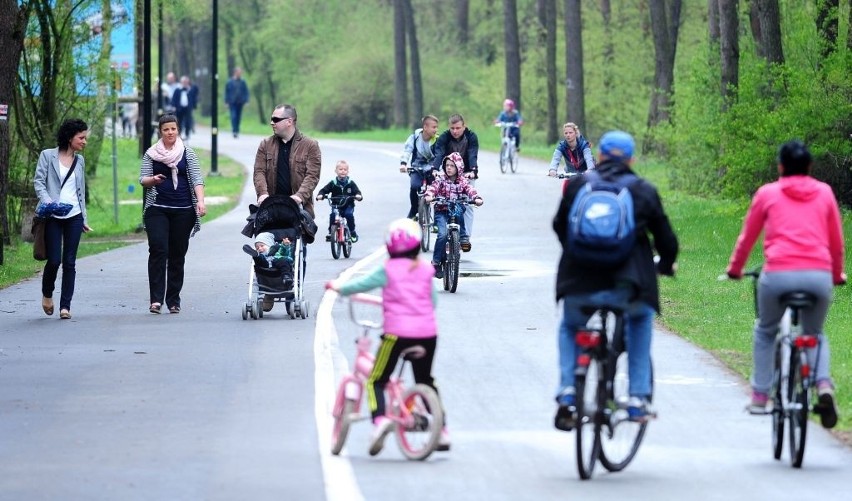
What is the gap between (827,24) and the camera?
94.4ft

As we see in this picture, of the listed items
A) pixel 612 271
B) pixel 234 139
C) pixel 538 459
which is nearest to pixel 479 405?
pixel 538 459

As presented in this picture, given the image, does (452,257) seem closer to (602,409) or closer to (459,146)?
(459,146)

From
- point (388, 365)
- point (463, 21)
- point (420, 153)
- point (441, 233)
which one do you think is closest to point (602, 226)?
point (388, 365)

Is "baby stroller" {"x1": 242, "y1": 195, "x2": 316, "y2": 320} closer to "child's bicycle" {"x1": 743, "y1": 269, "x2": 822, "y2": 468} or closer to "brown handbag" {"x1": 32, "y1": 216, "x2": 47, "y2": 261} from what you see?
"brown handbag" {"x1": 32, "y1": 216, "x2": 47, "y2": 261}

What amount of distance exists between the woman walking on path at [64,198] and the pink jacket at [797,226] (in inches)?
348

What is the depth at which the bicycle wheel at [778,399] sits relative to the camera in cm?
982

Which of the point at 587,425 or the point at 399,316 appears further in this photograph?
the point at 399,316

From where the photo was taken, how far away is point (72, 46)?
30594mm

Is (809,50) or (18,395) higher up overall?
(809,50)

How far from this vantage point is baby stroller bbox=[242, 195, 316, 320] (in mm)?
16641

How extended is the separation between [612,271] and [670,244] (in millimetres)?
444

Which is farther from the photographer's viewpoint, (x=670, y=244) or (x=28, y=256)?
(x=28, y=256)

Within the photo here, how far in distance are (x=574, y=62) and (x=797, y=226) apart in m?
45.3

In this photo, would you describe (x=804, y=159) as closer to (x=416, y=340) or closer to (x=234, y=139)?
(x=416, y=340)
